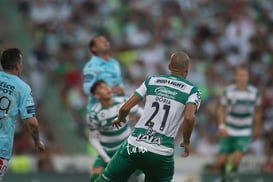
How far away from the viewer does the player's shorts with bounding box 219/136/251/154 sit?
15727 mm

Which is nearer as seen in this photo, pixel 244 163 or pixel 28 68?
pixel 244 163

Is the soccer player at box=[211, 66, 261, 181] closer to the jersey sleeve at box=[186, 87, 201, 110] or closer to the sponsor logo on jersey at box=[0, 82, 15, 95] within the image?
the jersey sleeve at box=[186, 87, 201, 110]

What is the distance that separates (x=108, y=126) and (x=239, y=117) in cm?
402

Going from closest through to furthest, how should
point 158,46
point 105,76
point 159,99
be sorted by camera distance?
point 159,99 → point 105,76 → point 158,46

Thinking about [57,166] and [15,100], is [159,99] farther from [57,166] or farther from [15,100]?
[57,166]

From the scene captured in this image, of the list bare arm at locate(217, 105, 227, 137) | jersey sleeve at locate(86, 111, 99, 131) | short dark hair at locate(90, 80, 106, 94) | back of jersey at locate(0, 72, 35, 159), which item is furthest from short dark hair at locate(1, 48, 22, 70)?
bare arm at locate(217, 105, 227, 137)

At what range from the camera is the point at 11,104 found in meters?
9.93

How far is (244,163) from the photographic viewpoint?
18188 millimetres

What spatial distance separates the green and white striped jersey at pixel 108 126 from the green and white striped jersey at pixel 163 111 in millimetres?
2471

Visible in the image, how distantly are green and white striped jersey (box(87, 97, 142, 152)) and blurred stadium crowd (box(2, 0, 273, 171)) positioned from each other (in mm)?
6542

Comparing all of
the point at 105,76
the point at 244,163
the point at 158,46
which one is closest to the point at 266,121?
the point at 244,163

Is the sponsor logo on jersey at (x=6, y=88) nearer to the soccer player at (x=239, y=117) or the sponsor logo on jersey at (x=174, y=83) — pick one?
the sponsor logo on jersey at (x=174, y=83)

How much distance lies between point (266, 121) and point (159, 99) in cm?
1037

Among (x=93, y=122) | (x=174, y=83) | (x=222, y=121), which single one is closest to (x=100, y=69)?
(x=93, y=122)
